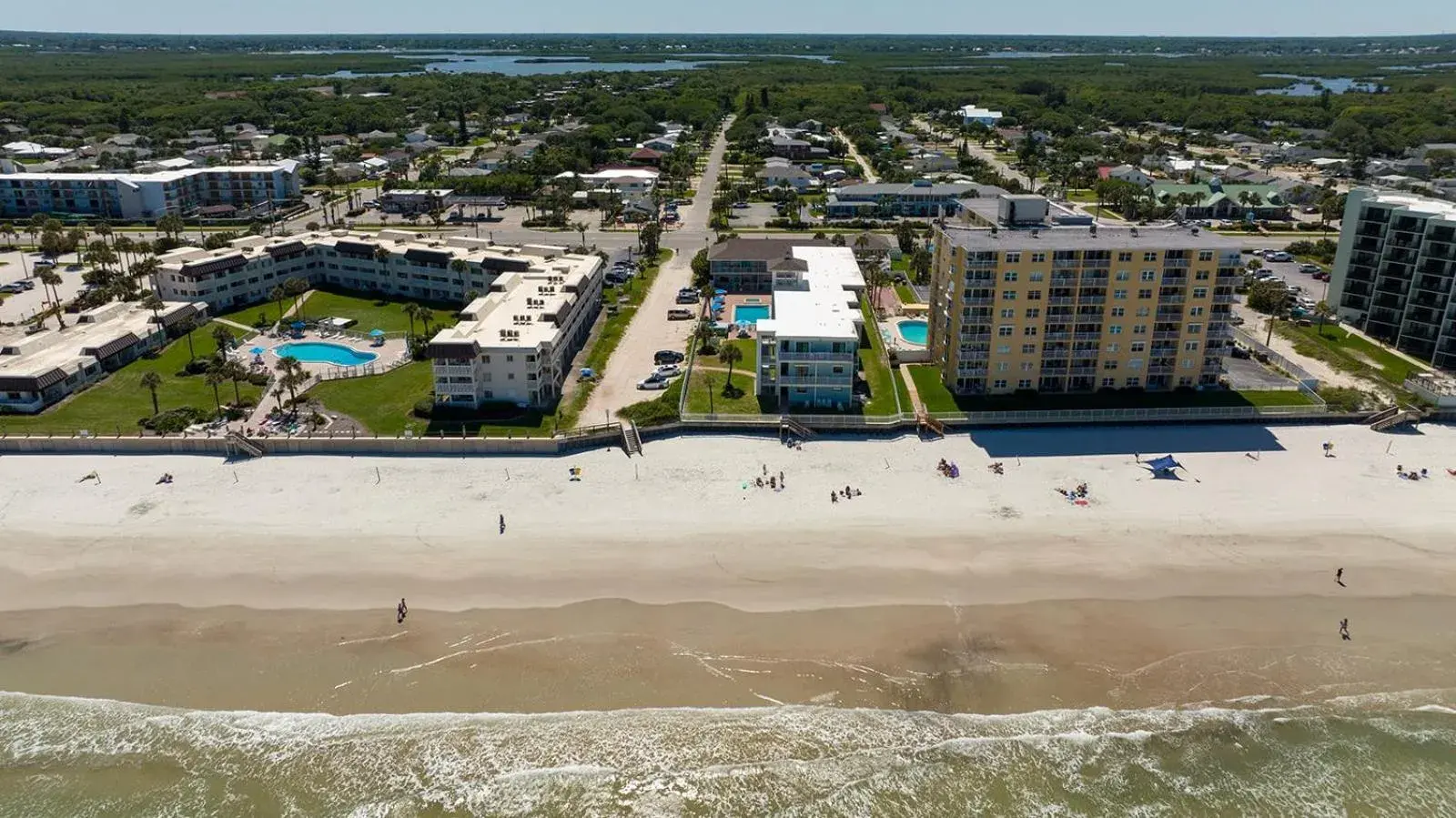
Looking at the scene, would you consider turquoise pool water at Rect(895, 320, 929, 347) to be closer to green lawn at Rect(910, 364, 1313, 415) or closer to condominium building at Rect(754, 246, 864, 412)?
condominium building at Rect(754, 246, 864, 412)

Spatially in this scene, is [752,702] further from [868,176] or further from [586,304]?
[868,176]

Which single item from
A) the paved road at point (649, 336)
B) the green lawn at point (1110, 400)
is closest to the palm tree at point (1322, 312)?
the green lawn at point (1110, 400)

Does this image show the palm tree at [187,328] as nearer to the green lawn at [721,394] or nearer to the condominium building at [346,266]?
the condominium building at [346,266]

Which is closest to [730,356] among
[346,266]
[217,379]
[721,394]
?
[721,394]

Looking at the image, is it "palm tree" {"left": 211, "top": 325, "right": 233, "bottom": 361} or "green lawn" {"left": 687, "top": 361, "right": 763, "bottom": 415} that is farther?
"palm tree" {"left": 211, "top": 325, "right": 233, "bottom": 361}

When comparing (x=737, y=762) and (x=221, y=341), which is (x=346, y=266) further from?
(x=737, y=762)

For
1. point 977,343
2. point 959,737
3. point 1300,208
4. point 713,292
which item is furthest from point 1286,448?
point 1300,208

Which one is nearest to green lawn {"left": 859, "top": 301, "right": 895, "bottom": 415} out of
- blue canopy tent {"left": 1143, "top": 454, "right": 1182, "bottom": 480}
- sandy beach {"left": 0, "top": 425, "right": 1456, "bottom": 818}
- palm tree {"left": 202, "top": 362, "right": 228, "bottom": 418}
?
sandy beach {"left": 0, "top": 425, "right": 1456, "bottom": 818}
